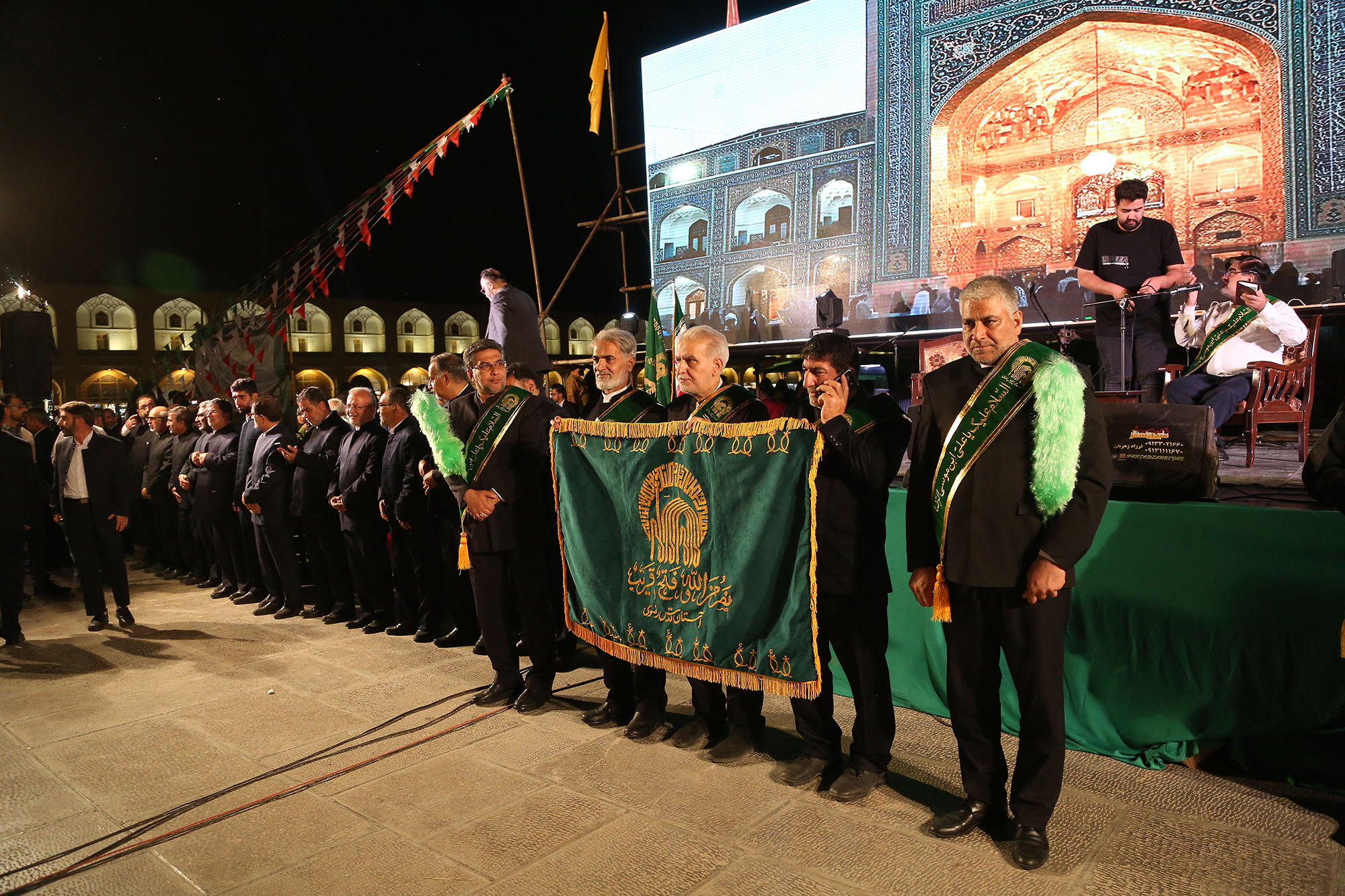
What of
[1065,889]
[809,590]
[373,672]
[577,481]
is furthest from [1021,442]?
[373,672]

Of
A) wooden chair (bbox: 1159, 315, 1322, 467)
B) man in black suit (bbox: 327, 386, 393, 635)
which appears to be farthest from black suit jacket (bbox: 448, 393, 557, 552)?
wooden chair (bbox: 1159, 315, 1322, 467)

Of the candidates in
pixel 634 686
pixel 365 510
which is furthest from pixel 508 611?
pixel 365 510

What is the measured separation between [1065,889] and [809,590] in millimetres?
1200

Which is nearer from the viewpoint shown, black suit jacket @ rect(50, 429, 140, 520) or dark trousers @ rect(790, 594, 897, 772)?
dark trousers @ rect(790, 594, 897, 772)

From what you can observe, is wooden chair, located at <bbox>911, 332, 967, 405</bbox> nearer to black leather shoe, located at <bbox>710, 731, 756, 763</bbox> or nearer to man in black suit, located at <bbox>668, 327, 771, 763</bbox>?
man in black suit, located at <bbox>668, 327, 771, 763</bbox>

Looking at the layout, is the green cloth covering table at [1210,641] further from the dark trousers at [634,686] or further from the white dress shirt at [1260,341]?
the white dress shirt at [1260,341]

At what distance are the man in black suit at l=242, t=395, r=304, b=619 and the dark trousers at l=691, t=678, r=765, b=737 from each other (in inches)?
164

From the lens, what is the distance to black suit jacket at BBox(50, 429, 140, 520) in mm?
6020

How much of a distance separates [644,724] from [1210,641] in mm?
2380

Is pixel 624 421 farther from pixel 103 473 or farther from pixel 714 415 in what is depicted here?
pixel 103 473

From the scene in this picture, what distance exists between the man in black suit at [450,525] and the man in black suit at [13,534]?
9.82 feet

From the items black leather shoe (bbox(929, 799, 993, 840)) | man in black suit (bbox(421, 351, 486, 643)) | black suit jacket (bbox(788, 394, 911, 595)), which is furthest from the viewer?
man in black suit (bbox(421, 351, 486, 643))

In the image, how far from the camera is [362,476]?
573 centimetres

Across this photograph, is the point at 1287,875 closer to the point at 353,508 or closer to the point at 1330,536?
the point at 1330,536
